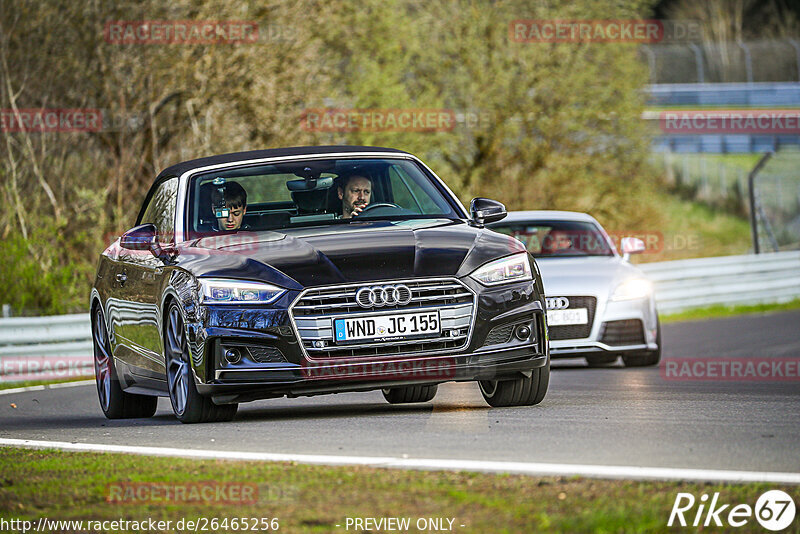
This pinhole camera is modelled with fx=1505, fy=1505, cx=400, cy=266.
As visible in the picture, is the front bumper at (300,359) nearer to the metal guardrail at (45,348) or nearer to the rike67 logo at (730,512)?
the rike67 logo at (730,512)

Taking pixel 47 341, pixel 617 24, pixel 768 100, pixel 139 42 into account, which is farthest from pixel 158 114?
pixel 768 100

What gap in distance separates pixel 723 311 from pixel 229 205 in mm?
16849

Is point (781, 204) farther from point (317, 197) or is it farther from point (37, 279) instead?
point (317, 197)

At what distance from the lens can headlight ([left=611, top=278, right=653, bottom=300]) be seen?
47.1ft

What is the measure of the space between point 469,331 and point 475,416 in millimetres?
603

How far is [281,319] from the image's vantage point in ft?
27.4

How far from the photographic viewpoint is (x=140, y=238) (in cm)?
956

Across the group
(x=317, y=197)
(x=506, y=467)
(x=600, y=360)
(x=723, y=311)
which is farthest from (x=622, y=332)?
(x=723, y=311)

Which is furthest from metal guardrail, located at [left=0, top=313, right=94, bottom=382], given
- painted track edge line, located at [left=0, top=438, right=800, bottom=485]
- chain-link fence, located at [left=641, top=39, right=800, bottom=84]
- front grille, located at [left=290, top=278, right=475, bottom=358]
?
chain-link fence, located at [left=641, top=39, right=800, bottom=84]

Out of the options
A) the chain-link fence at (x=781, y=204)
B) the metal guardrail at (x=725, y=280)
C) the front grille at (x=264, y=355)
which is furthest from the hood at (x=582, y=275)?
the chain-link fence at (x=781, y=204)

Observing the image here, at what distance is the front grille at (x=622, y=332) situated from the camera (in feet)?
46.7

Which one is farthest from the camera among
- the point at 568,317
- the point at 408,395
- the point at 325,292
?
the point at 568,317

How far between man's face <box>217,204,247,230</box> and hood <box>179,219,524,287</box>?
0.55 ft

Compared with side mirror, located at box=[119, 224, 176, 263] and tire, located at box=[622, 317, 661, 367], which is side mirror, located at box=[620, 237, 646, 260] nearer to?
tire, located at box=[622, 317, 661, 367]
